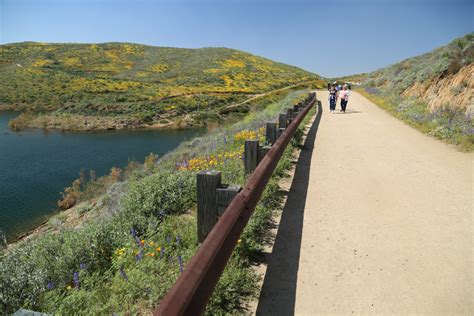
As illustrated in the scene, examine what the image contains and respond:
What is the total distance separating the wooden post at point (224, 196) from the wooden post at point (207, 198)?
4cm

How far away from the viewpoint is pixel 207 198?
262 centimetres

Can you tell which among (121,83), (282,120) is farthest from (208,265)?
(121,83)

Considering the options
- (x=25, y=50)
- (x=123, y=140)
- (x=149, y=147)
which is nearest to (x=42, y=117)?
(x=123, y=140)

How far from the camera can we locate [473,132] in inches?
319

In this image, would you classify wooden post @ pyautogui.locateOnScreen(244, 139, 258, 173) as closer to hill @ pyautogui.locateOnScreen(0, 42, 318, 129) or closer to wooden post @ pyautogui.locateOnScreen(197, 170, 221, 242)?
wooden post @ pyautogui.locateOnScreen(197, 170, 221, 242)

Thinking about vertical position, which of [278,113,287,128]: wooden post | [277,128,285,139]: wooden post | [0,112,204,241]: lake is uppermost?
[278,113,287,128]: wooden post

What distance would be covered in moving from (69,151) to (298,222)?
25337mm

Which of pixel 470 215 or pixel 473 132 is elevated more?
pixel 473 132

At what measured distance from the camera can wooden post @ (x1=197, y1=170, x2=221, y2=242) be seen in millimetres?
2545

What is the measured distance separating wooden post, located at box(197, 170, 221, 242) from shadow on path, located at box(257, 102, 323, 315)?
2.58ft

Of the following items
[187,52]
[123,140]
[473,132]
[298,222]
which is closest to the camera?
[298,222]

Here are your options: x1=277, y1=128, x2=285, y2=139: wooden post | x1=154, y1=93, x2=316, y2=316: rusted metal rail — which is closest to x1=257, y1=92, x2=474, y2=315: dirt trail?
x1=154, y1=93, x2=316, y2=316: rusted metal rail

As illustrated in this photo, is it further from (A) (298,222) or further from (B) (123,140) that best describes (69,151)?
(A) (298,222)

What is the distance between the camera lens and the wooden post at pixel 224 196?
2512mm
